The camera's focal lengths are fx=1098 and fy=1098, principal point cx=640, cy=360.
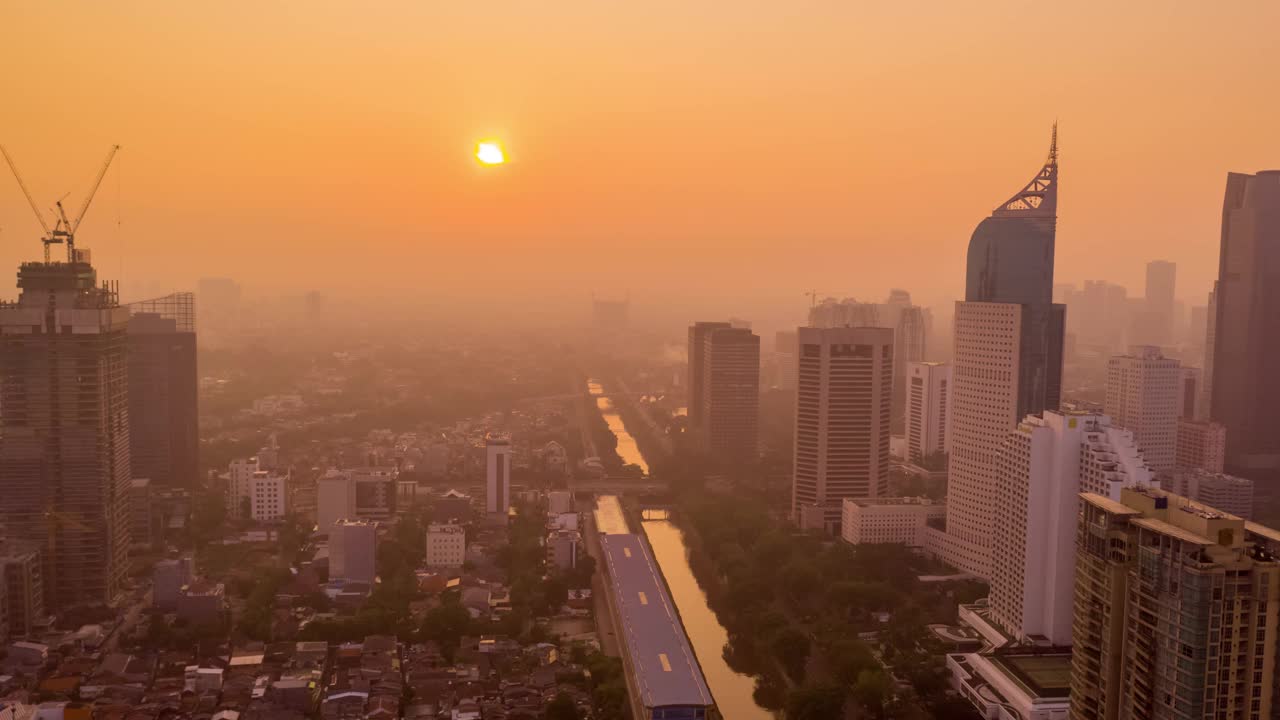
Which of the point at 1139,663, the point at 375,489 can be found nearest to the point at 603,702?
the point at 1139,663

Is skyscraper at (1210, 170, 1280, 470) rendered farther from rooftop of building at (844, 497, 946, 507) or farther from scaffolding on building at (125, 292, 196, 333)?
scaffolding on building at (125, 292, 196, 333)

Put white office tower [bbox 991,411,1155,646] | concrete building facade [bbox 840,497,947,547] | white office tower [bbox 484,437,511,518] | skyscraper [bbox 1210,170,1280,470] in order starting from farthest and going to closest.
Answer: skyscraper [bbox 1210,170,1280,470], white office tower [bbox 484,437,511,518], concrete building facade [bbox 840,497,947,547], white office tower [bbox 991,411,1155,646]

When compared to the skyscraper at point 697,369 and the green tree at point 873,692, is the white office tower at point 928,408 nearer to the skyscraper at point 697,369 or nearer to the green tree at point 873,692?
the skyscraper at point 697,369

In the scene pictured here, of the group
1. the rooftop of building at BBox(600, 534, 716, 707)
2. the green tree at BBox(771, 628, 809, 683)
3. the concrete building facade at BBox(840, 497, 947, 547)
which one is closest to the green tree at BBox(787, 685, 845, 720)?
the rooftop of building at BBox(600, 534, 716, 707)

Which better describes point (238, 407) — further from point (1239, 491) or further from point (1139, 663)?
point (1139, 663)

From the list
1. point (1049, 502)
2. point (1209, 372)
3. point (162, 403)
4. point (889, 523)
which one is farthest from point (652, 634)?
point (1209, 372)

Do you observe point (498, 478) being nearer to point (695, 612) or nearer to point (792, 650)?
point (695, 612)

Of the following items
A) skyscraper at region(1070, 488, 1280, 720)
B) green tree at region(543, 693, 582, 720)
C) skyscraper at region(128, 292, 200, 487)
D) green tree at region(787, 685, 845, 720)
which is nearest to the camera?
skyscraper at region(1070, 488, 1280, 720)

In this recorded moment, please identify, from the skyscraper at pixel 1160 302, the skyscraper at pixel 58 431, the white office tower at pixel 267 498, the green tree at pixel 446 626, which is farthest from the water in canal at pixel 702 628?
the skyscraper at pixel 1160 302
